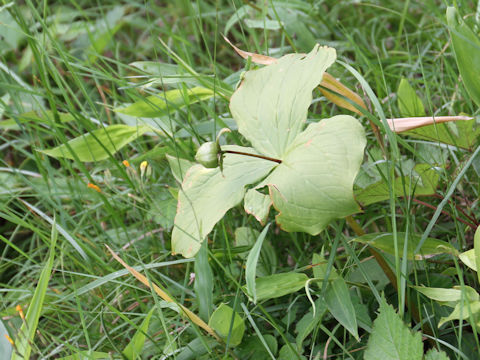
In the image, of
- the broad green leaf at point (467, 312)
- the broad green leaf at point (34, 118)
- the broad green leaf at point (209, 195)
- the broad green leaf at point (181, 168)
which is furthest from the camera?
the broad green leaf at point (34, 118)

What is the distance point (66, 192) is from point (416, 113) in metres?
0.79

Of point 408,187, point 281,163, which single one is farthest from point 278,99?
point 408,187

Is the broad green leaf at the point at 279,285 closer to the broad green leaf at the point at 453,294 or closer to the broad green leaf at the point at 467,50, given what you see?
the broad green leaf at the point at 453,294

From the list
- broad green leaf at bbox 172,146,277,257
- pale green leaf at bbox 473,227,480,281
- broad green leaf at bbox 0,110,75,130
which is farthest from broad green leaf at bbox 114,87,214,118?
pale green leaf at bbox 473,227,480,281

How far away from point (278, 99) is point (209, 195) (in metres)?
0.17

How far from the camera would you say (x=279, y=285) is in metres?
0.76

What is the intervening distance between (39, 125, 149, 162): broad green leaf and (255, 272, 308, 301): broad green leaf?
47 cm

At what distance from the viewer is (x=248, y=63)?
938mm

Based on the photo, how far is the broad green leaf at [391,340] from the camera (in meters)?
0.64

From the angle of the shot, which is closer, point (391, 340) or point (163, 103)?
point (391, 340)

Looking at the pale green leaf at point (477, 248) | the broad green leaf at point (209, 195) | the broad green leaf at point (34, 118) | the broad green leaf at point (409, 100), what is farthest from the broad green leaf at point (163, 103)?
the pale green leaf at point (477, 248)

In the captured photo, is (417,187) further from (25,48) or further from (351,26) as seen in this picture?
(25,48)

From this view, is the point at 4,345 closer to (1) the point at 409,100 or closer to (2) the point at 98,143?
(2) the point at 98,143

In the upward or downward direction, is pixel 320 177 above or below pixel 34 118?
below
